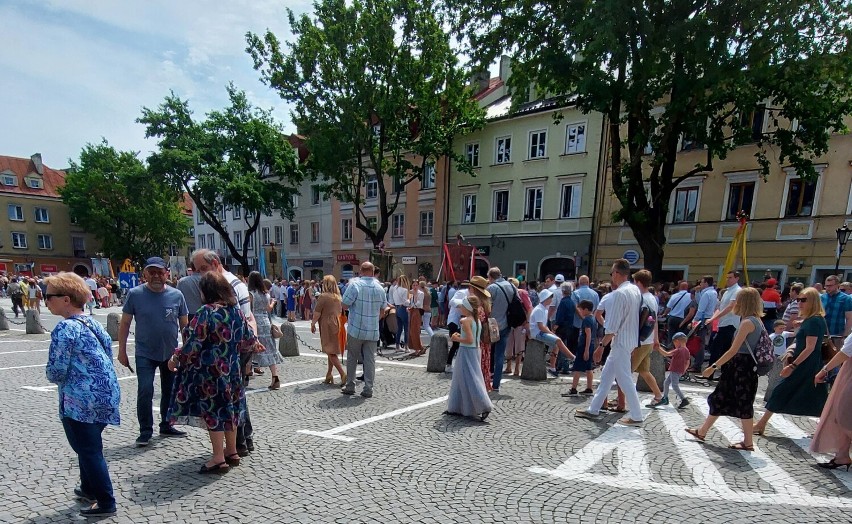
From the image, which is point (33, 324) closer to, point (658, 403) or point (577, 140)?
point (658, 403)

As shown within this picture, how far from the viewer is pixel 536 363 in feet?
25.3

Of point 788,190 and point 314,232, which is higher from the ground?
point 788,190

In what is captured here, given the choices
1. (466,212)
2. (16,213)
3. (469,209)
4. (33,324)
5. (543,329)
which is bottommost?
(33,324)

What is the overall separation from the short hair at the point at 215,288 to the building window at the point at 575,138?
2073cm

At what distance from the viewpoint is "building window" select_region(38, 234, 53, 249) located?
47.5 metres

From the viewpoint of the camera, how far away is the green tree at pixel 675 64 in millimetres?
12266

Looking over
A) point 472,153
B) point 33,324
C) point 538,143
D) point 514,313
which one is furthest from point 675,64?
point 33,324

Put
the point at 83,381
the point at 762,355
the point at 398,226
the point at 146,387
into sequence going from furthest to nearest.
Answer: the point at 398,226 → the point at 762,355 → the point at 146,387 → the point at 83,381

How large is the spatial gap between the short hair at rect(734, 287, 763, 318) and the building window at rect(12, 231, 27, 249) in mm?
62949

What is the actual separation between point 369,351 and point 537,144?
19.4 m

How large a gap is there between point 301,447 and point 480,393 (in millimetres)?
2177

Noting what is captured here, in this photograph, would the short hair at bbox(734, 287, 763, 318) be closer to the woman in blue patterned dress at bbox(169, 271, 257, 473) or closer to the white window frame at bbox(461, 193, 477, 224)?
the woman in blue patterned dress at bbox(169, 271, 257, 473)

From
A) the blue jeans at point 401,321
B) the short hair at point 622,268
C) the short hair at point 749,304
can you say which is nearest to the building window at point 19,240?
the blue jeans at point 401,321

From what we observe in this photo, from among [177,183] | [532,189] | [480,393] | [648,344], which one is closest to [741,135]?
[532,189]
